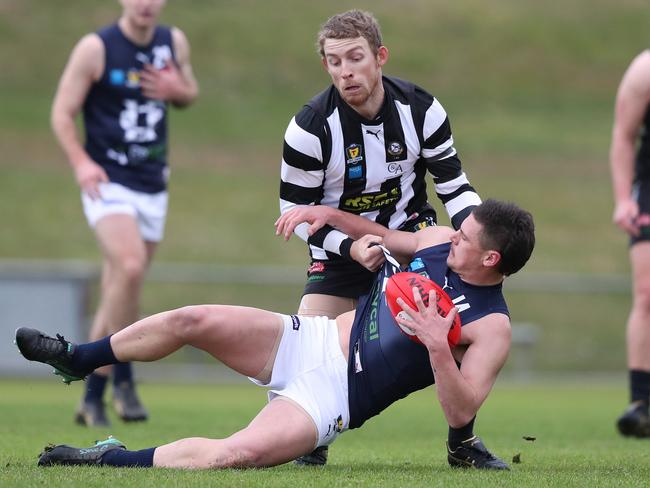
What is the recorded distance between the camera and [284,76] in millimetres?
39750

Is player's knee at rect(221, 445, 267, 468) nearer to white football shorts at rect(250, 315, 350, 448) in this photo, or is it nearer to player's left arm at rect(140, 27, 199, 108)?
white football shorts at rect(250, 315, 350, 448)

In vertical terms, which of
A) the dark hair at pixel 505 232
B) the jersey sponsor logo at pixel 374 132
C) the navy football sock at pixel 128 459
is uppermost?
the jersey sponsor logo at pixel 374 132

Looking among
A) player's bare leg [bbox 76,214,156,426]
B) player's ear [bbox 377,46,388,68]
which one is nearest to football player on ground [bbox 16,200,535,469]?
player's ear [bbox 377,46,388,68]

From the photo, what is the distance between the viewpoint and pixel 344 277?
19.5ft

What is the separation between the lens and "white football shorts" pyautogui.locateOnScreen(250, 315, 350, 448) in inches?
198

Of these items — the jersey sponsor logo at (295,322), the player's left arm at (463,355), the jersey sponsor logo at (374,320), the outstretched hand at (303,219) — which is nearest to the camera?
the player's left arm at (463,355)

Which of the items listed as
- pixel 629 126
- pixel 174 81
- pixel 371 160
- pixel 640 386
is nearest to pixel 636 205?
pixel 629 126

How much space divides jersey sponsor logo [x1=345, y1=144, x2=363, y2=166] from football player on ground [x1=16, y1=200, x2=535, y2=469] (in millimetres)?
503

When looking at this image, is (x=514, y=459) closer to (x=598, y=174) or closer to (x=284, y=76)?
(x=598, y=174)

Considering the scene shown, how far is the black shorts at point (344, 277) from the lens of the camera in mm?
5953

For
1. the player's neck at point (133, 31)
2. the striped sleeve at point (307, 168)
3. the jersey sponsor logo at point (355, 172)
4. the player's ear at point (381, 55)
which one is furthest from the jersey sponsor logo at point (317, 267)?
the player's neck at point (133, 31)

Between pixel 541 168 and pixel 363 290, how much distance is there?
28.9m

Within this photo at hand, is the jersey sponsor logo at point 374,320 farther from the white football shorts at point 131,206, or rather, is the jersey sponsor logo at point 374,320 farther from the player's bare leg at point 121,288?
the white football shorts at point 131,206

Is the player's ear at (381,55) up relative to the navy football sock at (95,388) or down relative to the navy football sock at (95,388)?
up
